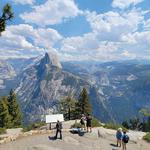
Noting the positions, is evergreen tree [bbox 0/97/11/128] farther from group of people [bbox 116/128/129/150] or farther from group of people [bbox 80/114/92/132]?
group of people [bbox 116/128/129/150]

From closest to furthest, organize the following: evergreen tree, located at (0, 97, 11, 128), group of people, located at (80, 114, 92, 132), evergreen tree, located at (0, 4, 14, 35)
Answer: evergreen tree, located at (0, 4, 14, 35)
group of people, located at (80, 114, 92, 132)
evergreen tree, located at (0, 97, 11, 128)

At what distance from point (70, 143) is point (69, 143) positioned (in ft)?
0.38

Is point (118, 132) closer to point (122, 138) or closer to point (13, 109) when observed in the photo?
point (122, 138)

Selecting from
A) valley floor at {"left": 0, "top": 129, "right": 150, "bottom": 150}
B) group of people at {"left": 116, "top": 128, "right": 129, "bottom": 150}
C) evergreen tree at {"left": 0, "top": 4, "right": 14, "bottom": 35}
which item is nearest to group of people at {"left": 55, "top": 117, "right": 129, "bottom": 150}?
group of people at {"left": 116, "top": 128, "right": 129, "bottom": 150}

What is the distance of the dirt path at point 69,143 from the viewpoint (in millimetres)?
32384

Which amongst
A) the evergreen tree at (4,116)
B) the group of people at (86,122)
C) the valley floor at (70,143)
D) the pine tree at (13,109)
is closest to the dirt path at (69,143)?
the valley floor at (70,143)

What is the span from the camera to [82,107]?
9788cm

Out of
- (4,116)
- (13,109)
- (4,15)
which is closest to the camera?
(4,15)

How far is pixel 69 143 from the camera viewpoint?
34344 millimetres

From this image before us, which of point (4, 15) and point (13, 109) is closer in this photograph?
point (4, 15)

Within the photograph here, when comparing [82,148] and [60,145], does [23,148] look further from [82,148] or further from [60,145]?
[82,148]

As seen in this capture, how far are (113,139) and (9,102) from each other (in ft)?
209

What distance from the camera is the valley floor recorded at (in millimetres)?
32438

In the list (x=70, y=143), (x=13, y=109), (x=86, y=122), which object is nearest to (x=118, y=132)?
(x=70, y=143)
